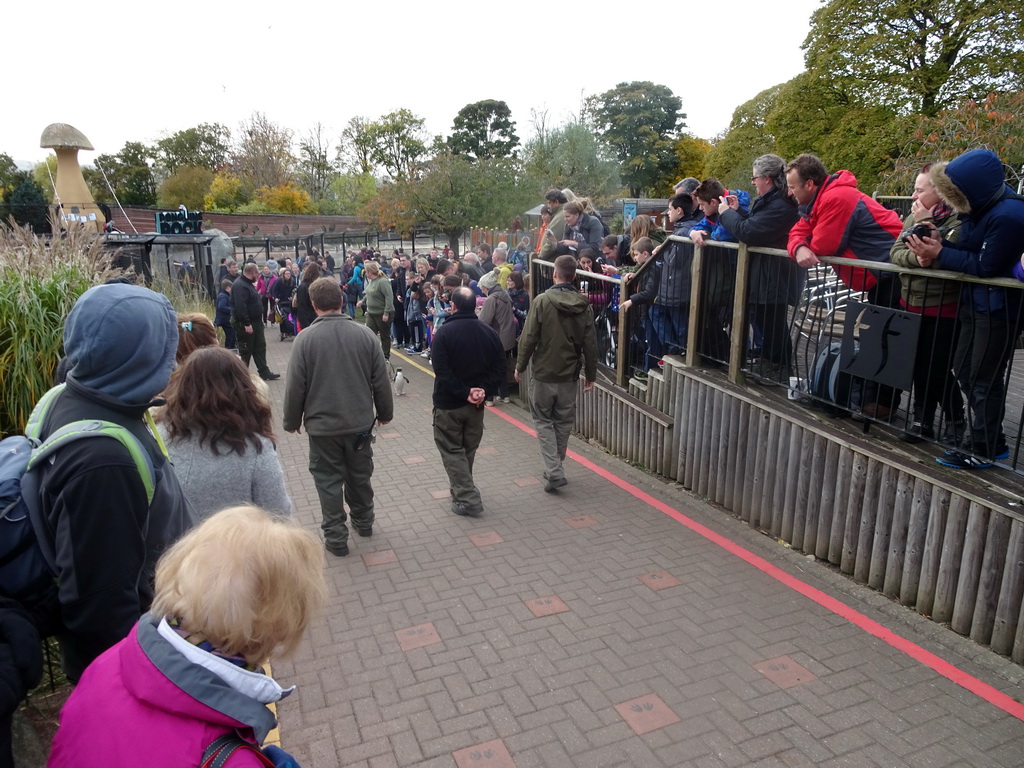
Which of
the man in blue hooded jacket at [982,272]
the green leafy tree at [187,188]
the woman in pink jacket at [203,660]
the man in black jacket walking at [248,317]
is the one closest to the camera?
the woman in pink jacket at [203,660]

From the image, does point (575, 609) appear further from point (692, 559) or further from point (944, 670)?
point (944, 670)

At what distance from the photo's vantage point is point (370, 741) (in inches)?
136

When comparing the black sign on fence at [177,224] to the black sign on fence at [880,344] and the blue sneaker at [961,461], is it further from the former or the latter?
the blue sneaker at [961,461]

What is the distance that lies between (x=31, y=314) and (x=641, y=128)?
58.0 metres

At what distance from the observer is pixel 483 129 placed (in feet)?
203

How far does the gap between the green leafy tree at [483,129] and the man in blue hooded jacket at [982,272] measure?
59663mm

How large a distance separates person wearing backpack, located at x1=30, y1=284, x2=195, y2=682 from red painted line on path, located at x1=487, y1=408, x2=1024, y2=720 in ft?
13.1

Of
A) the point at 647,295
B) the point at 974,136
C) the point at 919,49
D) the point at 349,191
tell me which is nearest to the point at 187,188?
the point at 349,191

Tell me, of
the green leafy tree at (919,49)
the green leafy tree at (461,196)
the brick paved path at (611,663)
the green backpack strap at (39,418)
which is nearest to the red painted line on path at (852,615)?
the brick paved path at (611,663)

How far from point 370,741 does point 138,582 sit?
1721 mm

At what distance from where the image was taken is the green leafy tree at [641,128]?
2231 inches

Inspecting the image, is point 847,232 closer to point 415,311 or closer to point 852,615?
point 852,615

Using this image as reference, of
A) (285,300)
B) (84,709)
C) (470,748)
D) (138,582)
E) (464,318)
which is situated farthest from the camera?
(285,300)

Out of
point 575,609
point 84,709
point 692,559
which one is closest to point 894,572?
point 692,559
